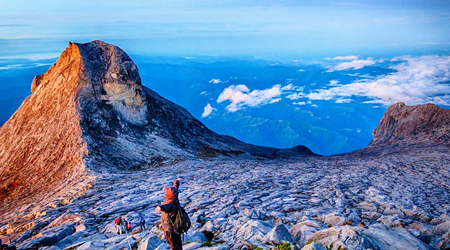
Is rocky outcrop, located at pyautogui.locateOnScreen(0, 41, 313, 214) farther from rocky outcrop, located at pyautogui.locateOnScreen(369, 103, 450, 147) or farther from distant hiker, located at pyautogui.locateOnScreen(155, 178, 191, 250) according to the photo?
rocky outcrop, located at pyautogui.locateOnScreen(369, 103, 450, 147)

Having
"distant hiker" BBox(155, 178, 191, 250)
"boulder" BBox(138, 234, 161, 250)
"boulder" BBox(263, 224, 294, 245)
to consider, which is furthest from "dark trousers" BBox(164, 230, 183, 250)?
"boulder" BBox(263, 224, 294, 245)

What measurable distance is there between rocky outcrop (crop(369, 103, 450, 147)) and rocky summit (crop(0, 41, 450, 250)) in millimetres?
2085

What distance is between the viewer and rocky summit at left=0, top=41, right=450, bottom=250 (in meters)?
16.0

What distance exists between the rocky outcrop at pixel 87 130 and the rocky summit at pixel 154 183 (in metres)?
0.23

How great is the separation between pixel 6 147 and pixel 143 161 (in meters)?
23.5

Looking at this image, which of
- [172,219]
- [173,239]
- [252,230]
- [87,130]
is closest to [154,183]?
[252,230]

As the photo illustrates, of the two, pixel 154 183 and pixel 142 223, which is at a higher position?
pixel 154 183

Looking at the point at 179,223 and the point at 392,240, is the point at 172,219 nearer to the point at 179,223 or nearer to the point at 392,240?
the point at 179,223

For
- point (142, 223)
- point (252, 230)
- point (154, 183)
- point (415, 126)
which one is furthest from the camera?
point (415, 126)

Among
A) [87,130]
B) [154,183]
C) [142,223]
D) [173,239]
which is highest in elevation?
[87,130]

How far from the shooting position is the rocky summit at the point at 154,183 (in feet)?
52.6

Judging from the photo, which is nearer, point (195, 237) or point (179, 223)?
point (179, 223)

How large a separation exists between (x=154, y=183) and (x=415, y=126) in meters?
89.8

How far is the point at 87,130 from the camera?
4925cm
